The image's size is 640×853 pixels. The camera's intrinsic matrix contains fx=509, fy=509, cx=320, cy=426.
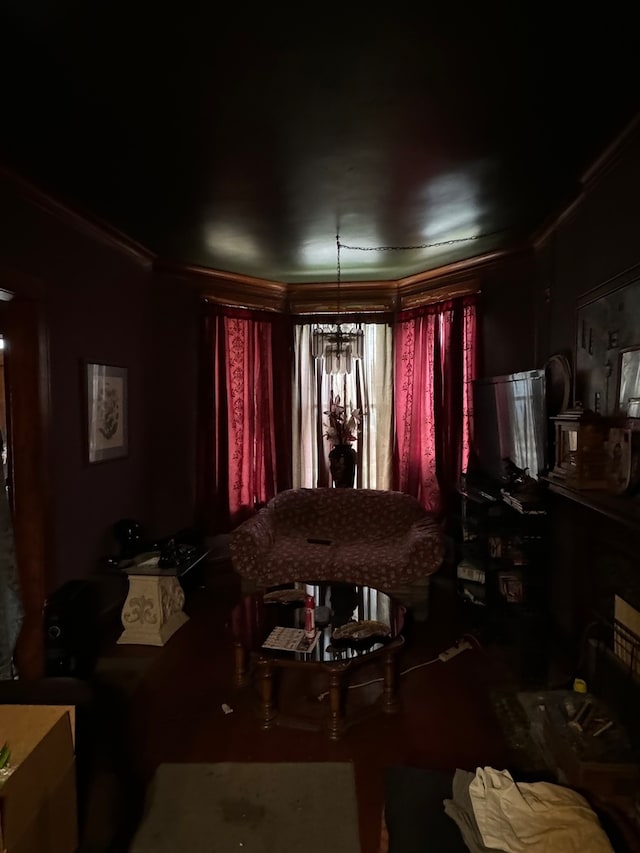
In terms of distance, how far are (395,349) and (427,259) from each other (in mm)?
1028

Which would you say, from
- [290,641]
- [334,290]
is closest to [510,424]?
[290,641]

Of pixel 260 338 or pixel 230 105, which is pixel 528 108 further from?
pixel 260 338

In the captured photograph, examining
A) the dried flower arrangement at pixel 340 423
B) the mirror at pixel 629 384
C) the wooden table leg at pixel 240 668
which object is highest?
the mirror at pixel 629 384

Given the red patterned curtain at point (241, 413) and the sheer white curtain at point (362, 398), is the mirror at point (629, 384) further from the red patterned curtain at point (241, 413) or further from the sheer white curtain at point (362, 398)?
the red patterned curtain at point (241, 413)

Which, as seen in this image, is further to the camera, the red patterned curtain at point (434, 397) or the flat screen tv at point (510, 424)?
the red patterned curtain at point (434, 397)

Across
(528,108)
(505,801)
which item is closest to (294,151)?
(528,108)

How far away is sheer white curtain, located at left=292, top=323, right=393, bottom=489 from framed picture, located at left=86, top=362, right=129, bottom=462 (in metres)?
1.90

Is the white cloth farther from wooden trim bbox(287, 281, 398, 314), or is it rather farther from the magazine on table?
wooden trim bbox(287, 281, 398, 314)

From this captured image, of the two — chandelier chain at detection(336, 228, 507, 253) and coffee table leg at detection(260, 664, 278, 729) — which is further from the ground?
chandelier chain at detection(336, 228, 507, 253)

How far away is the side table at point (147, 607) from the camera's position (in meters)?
3.56

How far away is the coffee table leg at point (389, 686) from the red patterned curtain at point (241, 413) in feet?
8.68

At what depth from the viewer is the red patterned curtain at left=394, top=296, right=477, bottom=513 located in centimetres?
464

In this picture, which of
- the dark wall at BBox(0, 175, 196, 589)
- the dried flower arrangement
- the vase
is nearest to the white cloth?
the dark wall at BBox(0, 175, 196, 589)

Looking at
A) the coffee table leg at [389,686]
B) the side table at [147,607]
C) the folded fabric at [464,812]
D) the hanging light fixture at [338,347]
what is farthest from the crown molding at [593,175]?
the side table at [147,607]
